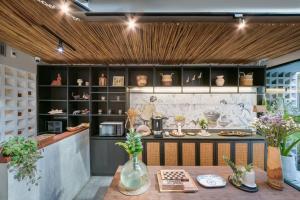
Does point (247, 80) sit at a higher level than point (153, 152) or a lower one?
higher

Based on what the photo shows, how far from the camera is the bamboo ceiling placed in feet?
7.18

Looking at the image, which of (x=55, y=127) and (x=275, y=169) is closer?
(x=275, y=169)

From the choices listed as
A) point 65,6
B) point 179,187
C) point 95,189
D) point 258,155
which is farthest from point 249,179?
point 95,189

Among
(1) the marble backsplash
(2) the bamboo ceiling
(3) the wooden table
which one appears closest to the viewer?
(3) the wooden table

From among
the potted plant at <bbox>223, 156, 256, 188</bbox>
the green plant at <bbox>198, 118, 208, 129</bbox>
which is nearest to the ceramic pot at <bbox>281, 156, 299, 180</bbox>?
the potted plant at <bbox>223, 156, 256, 188</bbox>

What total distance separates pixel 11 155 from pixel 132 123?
2.68 metres

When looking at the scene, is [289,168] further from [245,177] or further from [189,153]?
[189,153]

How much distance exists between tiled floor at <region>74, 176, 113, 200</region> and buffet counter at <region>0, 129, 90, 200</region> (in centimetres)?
9

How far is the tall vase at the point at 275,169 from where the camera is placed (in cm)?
181

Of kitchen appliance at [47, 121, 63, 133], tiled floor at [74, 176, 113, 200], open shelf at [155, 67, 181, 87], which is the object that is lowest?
tiled floor at [74, 176, 113, 200]

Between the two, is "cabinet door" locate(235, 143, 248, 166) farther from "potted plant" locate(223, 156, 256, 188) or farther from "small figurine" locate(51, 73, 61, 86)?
"small figurine" locate(51, 73, 61, 86)

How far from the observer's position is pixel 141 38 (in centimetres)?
274

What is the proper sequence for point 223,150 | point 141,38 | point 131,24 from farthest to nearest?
point 223,150, point 141,38, point 131,24

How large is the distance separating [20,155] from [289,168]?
2575 millimetres
